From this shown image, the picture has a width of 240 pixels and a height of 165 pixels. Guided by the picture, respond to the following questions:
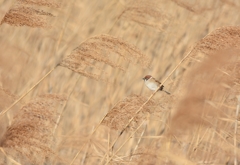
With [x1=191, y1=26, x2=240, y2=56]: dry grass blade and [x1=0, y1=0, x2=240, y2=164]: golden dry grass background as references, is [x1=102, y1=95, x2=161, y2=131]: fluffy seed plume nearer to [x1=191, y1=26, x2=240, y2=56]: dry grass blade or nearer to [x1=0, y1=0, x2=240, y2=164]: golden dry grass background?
[x1=0, y1=0, x2=240, y2=164]: golden dry grass background

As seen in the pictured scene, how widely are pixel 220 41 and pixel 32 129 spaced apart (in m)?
1.06

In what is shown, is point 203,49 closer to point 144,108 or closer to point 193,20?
point 144,108

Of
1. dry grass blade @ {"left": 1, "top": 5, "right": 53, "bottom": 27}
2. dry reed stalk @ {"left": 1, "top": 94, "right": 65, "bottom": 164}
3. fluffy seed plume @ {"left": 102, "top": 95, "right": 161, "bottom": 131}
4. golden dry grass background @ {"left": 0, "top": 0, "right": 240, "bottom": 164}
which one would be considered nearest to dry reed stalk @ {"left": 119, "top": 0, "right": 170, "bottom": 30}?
golden dry grass background @ {"left": 0, "top": 0, "right": 240, "bottom": 164}

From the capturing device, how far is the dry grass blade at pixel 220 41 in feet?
8.50

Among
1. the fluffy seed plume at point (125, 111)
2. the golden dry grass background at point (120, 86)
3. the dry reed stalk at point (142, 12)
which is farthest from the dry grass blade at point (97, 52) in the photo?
the dry reed stalk at point (142, 12)

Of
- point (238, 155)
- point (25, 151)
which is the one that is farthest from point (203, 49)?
point (25, 151)

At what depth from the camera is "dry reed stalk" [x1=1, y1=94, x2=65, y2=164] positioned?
238cm

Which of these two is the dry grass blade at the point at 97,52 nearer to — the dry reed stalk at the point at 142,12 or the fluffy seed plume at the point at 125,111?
the fluffy seed plume at the point at 125,111

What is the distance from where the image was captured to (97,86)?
15.6ft

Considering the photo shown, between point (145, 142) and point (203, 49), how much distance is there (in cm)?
161

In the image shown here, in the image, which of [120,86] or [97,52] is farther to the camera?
[120,86]

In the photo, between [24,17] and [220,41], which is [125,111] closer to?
[220,41]

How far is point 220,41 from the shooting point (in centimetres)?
262

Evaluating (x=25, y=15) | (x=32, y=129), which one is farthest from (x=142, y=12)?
(x=32, y=129)
